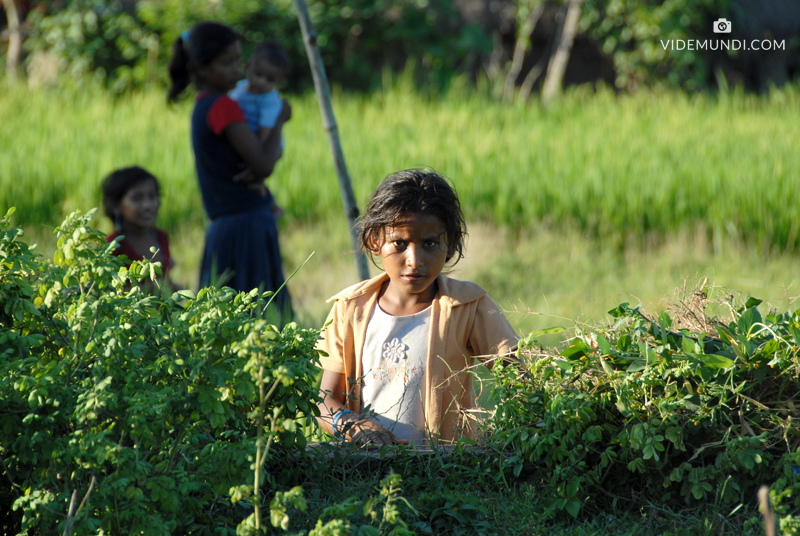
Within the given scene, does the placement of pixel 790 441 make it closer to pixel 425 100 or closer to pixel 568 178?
pixel 568 178

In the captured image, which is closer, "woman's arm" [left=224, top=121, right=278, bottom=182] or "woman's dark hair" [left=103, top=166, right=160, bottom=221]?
"woman's arm" [left=224, top=121, right=278, bottom=182]

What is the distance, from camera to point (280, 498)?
1.27m

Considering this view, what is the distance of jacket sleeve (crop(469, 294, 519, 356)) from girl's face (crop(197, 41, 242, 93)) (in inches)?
85.6

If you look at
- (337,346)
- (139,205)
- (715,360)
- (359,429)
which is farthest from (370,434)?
(139,205)

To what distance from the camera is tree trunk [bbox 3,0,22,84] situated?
11.8m

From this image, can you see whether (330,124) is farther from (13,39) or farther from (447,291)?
(13,39)

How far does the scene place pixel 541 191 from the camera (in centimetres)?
638

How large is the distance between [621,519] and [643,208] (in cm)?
480

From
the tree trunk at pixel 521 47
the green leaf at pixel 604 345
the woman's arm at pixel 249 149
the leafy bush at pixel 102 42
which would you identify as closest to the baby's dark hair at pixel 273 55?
the woman's arm at pixel 249 149

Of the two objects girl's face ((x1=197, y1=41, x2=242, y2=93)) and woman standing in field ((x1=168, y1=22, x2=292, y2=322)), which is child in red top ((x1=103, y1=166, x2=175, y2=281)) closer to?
woman standing in field ((x1=168, y1=22, x2=292, y2=322))

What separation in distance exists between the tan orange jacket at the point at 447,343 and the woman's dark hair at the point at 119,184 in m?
2.20

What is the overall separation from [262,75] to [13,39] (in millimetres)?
9566

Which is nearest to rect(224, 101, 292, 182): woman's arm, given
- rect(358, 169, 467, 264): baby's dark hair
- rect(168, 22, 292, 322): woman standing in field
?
rect(168, 22, 292, 322): woman standing in field

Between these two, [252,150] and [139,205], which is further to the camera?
[139,205]
